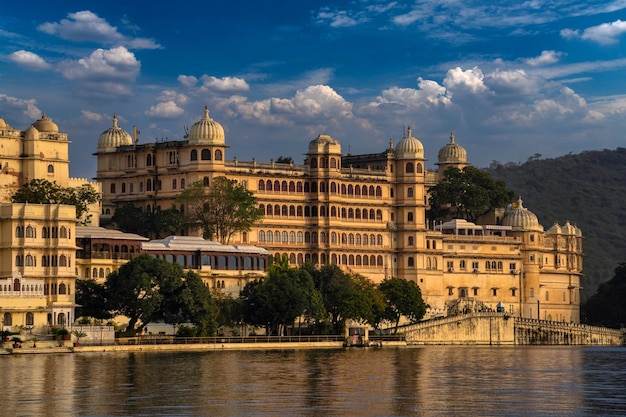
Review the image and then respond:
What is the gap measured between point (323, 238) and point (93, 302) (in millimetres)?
35662

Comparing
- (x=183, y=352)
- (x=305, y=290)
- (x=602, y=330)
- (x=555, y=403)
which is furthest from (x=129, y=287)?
(x=602, y=330)

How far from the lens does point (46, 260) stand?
107375 mm

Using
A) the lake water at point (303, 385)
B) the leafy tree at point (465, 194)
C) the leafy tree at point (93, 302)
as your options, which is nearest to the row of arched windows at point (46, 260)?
the leafy tree at point (93, 302)

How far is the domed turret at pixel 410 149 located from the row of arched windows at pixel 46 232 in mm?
44839

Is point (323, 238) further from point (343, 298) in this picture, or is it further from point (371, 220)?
point (343, 298)

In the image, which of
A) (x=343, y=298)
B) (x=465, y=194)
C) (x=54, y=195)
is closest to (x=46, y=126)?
(x=54, y=195)

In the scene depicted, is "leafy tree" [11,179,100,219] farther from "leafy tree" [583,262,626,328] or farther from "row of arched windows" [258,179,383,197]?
"leafy tree" [583,262,626,328]

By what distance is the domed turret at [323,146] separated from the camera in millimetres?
139375

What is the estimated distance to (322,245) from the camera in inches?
5453

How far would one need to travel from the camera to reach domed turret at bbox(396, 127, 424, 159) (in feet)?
476

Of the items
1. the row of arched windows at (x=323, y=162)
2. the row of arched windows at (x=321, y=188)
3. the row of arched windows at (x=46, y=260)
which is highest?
the row of arched windows at (x=323, y=162)

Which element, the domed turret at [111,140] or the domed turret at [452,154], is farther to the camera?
the domed turret at [452,154]

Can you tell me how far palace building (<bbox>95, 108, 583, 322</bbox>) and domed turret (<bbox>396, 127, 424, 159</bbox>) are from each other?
0.42 ft

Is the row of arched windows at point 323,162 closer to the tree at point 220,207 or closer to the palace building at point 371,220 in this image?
the palace building at point 371,220
